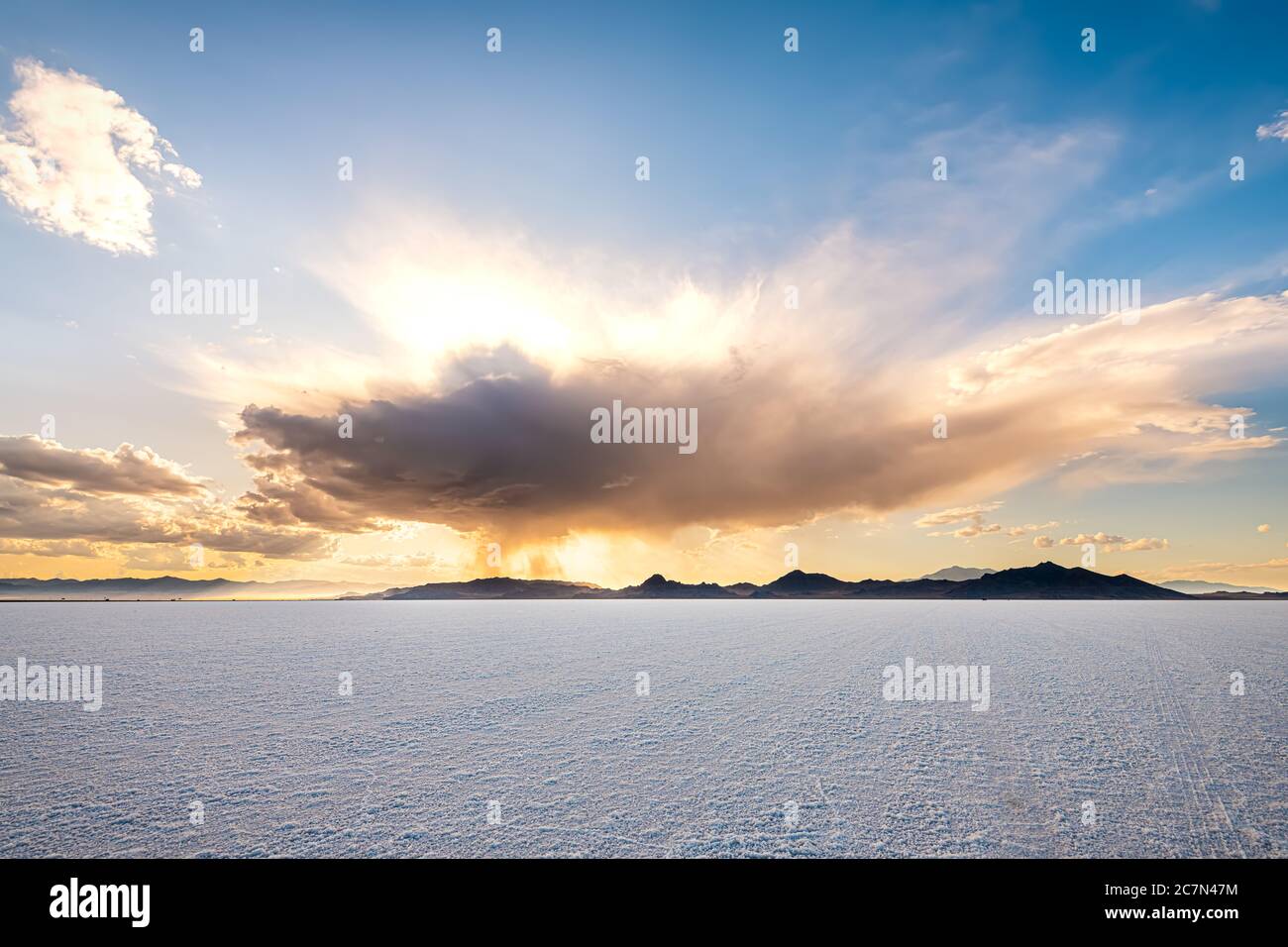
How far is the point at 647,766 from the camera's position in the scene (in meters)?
9.04

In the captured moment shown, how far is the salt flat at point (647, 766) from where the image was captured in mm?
6594

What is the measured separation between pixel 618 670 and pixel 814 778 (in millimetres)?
11465

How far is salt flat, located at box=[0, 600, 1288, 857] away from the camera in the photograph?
21.6ft
